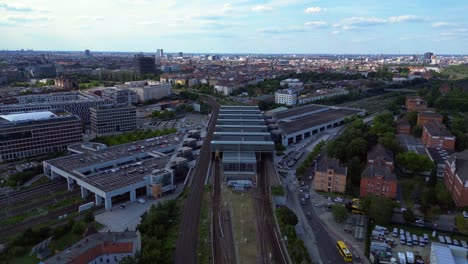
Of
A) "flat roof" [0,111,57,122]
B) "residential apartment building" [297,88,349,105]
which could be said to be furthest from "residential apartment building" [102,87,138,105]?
"residential apartment building" [297,88,349,105]

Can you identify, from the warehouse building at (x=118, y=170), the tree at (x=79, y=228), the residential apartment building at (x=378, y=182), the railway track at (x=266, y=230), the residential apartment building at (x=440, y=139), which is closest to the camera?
the railway track at (x=266, y=230)

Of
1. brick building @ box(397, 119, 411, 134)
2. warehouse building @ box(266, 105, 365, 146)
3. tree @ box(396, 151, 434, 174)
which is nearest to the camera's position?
tree @ box(396, 151, 434, 174)

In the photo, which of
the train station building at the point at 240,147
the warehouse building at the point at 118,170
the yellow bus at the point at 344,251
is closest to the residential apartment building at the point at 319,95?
the train station building at the point at 240,147

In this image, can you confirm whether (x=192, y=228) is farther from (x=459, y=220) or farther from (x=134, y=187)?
(x=459, y=220)

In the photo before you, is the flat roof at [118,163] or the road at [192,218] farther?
the flat roof at [118,163]

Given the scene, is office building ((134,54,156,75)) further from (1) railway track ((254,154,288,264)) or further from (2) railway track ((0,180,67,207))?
(1) railway track ((254,154,288,264))

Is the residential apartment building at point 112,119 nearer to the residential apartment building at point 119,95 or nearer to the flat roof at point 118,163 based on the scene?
the flat roof at point 118,163
